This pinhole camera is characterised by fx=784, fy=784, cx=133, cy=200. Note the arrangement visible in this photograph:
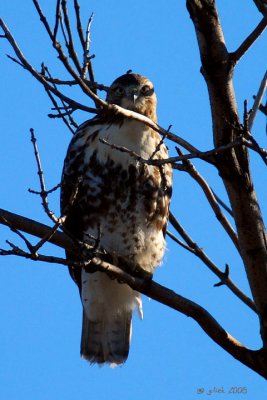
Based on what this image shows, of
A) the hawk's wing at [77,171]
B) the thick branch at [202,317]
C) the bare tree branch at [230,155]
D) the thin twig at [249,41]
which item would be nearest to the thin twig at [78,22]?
the bare tree branch at [230,155]

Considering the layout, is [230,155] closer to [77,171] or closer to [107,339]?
[77,171]

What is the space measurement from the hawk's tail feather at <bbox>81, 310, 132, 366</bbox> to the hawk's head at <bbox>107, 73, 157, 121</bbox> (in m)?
1.29

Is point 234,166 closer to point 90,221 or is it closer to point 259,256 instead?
point 259,256

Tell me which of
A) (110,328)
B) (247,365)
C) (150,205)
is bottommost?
(247,365)

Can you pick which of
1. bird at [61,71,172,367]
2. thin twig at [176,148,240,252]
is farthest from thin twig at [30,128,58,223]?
bird at [61,71,172,367]

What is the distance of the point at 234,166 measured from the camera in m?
3.10

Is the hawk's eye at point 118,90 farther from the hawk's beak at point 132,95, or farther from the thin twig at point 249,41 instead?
the thin twig at point 249,41

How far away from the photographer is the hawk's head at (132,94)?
4.92 metres

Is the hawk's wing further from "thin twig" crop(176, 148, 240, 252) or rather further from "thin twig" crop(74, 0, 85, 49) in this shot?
"thin twig" crop(176, 148, 240, 252)

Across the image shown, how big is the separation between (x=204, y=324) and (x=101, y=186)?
1.37m

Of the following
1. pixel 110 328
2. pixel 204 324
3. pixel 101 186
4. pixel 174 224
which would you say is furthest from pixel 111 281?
pixel 204 324

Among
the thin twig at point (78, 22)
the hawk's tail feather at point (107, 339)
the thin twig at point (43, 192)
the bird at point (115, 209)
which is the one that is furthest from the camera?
the hawk's tail feather at point (107, 339)

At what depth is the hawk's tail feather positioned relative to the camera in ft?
16.1

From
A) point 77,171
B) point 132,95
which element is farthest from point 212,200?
point 132,95
